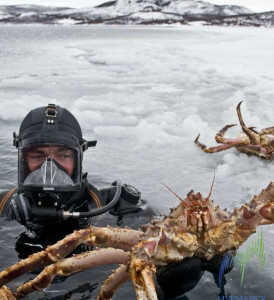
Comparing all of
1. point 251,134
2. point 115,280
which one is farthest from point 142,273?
point 251,134

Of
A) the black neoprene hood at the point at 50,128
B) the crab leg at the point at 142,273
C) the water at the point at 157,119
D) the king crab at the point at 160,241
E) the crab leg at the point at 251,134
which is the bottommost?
the water at the point at 157,119

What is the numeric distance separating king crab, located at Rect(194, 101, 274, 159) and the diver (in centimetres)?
220

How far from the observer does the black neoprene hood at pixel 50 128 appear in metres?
3.39

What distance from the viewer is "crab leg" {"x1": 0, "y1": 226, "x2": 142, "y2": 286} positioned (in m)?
2.44

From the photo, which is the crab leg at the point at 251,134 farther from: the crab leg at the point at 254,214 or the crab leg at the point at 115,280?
the crab leg at the point at 115,280

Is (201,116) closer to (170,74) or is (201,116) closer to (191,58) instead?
(170,74)

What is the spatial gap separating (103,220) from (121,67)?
10.1 meters

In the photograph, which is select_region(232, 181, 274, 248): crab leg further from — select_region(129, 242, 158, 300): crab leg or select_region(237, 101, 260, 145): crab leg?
select_region(237, 101, 260, 145): crab leg

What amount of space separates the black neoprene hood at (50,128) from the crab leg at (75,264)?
1.17 m

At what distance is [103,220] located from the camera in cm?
398

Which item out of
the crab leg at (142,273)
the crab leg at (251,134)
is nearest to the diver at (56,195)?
the crab leg at (142,273)

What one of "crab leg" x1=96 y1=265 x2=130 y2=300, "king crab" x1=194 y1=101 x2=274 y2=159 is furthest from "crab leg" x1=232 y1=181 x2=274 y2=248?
"king crab" x1=194 y1=101 x2=274 y2=159

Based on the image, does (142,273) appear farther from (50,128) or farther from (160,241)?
(50,128)

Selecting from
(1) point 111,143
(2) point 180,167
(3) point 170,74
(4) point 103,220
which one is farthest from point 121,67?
(4) point 103,220
